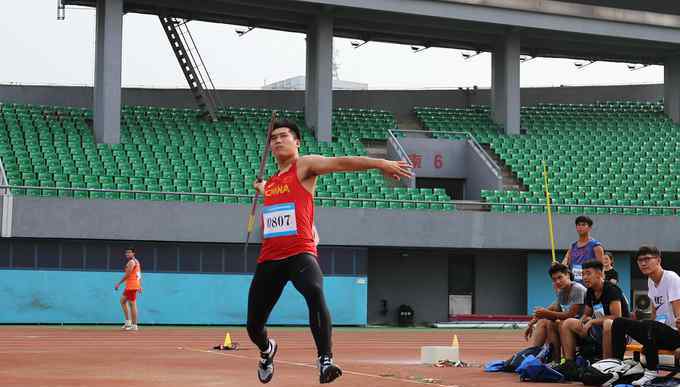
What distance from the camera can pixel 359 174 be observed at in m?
36.8

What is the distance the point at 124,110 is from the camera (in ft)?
134

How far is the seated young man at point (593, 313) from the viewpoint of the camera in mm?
11906

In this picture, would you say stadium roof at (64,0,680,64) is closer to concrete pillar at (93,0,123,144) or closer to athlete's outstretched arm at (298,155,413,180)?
concrete pillar at (93,0,123,144)

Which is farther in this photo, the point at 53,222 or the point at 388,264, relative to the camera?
the point at 388,264

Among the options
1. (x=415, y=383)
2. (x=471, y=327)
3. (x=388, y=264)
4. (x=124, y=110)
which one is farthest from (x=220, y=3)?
(x=415, y=383)

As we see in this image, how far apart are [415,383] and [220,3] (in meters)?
30.5

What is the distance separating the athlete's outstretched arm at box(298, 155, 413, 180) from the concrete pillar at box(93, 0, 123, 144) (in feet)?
94.0

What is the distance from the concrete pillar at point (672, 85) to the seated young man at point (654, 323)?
38.5 meters

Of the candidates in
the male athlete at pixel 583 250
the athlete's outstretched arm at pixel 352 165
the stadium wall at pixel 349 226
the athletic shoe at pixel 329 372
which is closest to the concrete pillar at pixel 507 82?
the stadium wall at pixel 349 226

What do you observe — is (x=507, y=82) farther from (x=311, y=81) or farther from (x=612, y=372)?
(x=612, y=372)

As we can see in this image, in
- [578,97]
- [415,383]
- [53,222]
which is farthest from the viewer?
[578,97]

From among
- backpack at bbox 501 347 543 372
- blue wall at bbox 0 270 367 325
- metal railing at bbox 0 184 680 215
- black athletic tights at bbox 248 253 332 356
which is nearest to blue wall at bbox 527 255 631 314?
metal railing at bbox 0 184 680 215

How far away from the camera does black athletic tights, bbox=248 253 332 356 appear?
855 cm

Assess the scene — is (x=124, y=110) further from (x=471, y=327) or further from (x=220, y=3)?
Answer: (x=471, y=327)
